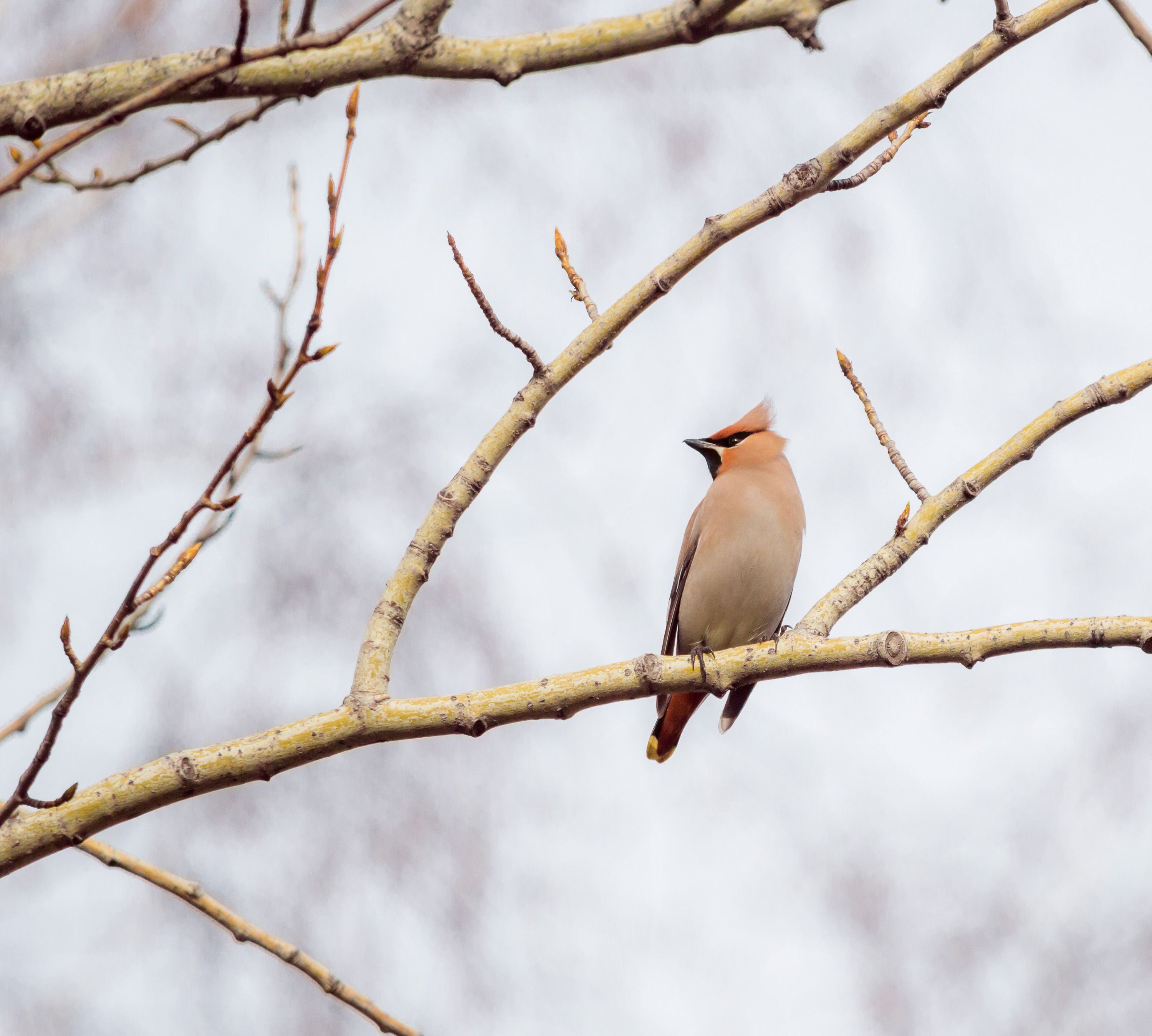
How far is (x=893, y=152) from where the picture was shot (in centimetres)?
294

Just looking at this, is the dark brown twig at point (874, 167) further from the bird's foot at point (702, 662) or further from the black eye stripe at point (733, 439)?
the black eye stripe at point (733, 439)

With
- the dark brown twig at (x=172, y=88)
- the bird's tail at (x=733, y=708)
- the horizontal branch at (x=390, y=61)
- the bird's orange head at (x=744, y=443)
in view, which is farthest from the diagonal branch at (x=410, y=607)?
the bird's orange head at (x=744, y=443)

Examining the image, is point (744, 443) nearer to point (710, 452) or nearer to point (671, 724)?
point (710, 452)

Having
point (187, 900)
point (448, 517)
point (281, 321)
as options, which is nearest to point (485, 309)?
point (448, 517)

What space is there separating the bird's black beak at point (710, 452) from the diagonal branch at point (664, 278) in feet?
10.2

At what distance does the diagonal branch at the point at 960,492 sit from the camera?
274cm

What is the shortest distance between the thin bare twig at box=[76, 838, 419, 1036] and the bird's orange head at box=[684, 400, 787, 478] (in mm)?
3550

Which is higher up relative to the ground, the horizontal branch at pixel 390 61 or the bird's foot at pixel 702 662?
the horizontal branch at pixel 390 61

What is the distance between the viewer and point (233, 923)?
2164mm

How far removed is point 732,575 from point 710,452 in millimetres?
1213

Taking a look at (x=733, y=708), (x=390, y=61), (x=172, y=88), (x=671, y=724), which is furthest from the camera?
(x=671, y=724)

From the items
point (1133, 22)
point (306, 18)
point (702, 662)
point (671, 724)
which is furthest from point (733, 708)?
point (306, 18)

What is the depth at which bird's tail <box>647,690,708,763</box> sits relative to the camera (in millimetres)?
4750

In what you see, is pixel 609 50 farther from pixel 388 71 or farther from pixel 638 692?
pixel 638 692
